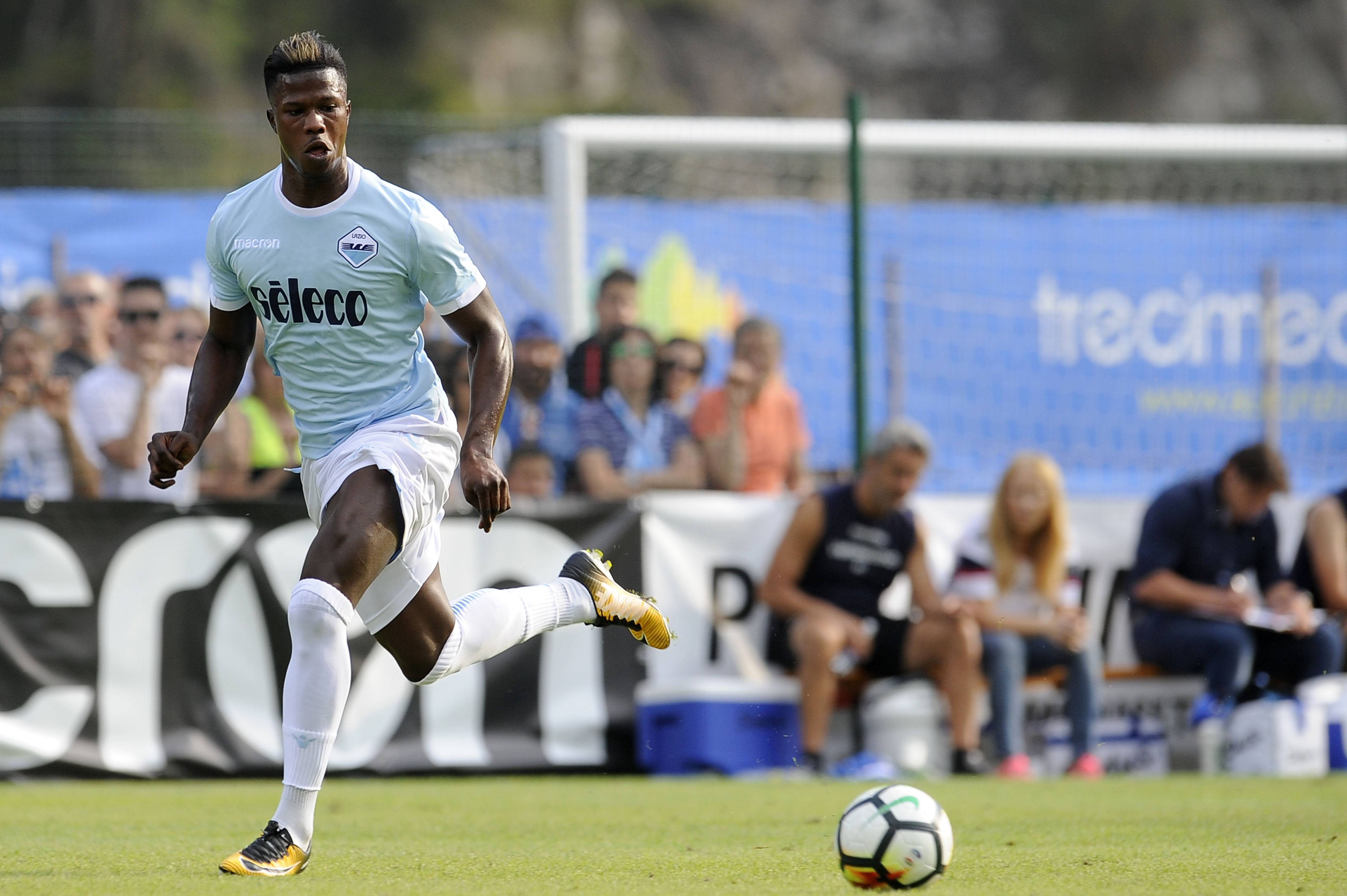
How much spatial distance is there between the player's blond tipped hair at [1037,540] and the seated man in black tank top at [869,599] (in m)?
0.39

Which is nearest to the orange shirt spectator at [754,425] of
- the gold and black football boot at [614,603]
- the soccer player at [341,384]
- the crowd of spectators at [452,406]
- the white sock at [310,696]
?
the crowd of spectators at [452,406]

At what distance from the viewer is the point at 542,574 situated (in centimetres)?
962

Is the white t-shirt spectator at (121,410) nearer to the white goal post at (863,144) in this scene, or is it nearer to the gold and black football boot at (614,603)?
the white goal post at (863,144)

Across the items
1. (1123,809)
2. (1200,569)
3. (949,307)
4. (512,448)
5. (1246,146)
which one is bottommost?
(1123,809)

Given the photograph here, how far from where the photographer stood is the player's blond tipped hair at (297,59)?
526 cm

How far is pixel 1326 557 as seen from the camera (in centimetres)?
1016

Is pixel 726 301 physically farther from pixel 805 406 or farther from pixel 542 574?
pixel 542 574

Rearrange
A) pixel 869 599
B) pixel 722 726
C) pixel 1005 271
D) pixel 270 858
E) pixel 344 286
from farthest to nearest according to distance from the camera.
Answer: pixel 1005 271
pixel 869 599
pixel 722 726
pixel 344 286
pixel 270 858

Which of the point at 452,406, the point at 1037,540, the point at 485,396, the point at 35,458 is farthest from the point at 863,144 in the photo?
the point at 485,396

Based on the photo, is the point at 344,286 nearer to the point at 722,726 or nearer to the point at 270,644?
the point at 270,644

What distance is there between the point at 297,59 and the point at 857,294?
565cm

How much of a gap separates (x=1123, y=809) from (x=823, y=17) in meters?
33.3

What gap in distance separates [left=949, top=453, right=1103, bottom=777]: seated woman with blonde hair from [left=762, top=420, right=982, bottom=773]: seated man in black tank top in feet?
0.70

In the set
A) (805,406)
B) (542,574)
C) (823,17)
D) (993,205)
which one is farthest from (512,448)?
(823,17)
